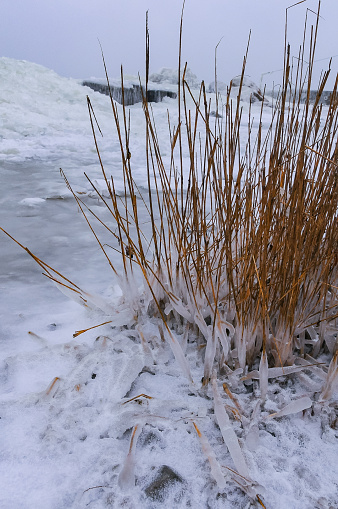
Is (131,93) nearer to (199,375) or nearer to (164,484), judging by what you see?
(199,375)

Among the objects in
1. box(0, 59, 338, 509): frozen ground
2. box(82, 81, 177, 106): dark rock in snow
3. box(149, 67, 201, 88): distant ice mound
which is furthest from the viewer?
box(149, 67, 201, 88): distant ice mound

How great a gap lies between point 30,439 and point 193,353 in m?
0.43

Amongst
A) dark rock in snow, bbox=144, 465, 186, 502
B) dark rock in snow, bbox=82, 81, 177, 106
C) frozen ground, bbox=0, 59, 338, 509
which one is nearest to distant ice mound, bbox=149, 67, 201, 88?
dark rock in snow, bbox=82, 81, 177, 106

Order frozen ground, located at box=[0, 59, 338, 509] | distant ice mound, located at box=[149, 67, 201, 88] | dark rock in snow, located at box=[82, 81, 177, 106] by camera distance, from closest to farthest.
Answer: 1. frozen ground, located at box=[0, 59, 338, 509]
2. dark rock in snow, located at box=[82, 81, 177, 106]
3. distant ice mound, located at box=[149, 67, 201, 88]

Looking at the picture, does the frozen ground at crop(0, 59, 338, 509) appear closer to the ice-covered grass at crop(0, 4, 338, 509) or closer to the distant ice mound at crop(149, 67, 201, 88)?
the ice-covered grass at crop(0, 4, 338, 509)

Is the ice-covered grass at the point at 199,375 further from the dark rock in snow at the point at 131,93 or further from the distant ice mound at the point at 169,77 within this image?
the distant ice mound at the point at 169,77

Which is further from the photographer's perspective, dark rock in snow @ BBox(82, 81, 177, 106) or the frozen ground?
dark rock in snow @ BBox(82, 81, 177, 106)

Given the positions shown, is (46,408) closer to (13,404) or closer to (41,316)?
(13,404)

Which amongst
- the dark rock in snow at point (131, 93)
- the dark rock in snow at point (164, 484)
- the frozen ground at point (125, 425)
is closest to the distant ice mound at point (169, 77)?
the dark rock in snow at point (131, 93)

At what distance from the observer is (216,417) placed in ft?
2.55

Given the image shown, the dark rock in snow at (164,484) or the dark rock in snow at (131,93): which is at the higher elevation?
the dark rock in snow at (131,93)

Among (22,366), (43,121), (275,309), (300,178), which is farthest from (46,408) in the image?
(43,121)

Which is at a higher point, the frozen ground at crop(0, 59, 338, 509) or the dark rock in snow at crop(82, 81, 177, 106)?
the dark rock in snow at crop(82, 81, 177, 106)

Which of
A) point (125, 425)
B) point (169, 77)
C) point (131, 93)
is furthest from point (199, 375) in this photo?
point (169, 77)
